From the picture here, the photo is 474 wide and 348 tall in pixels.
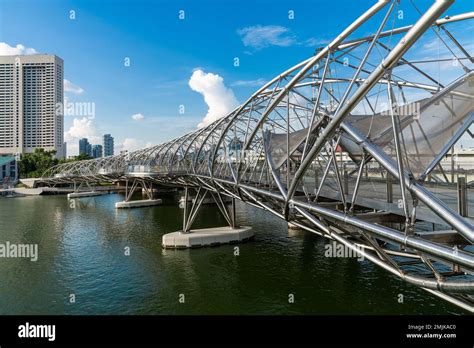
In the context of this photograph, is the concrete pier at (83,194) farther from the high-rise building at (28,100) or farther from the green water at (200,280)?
the high-rise building at (28,100)

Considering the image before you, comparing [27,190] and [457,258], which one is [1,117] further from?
[457,258]

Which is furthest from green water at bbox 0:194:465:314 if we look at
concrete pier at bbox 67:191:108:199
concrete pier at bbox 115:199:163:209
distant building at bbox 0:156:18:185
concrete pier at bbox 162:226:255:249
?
distant building at bbox 0:156:18:185

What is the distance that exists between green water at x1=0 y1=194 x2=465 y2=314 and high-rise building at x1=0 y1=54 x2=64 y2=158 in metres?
149

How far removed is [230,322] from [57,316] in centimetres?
1013

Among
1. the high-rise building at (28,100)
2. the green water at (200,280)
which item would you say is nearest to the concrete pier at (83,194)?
the green water at (200,280)

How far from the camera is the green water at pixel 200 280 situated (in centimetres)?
1930

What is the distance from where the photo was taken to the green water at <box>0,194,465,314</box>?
760 inches

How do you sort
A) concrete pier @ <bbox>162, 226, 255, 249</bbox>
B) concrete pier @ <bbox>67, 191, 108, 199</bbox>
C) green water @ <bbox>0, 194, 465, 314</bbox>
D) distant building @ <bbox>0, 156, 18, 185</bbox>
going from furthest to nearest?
distant building @ <bbox>0, 156, 18, 185</bbox> < concrete pier @ <bbox>67, 191, 108, 199</bbox> < concrete pier @ <bbox>162, 226, 255, 249</bbox> < green water @ <bbox>0, 194, 465, 314</bbox>

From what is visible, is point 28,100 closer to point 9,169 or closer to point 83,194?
point 9,169

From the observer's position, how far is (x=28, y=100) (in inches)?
6348

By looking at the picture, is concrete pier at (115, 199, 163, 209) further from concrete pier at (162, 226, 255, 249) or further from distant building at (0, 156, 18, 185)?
distant building at (0, 156, 18, 185)

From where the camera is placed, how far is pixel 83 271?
1039 inches

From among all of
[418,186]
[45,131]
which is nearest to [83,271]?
[418,186]

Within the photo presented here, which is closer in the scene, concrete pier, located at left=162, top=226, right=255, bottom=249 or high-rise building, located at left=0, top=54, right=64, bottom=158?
concrete pier, located at left=162, top=226, right=255, bottom=249
